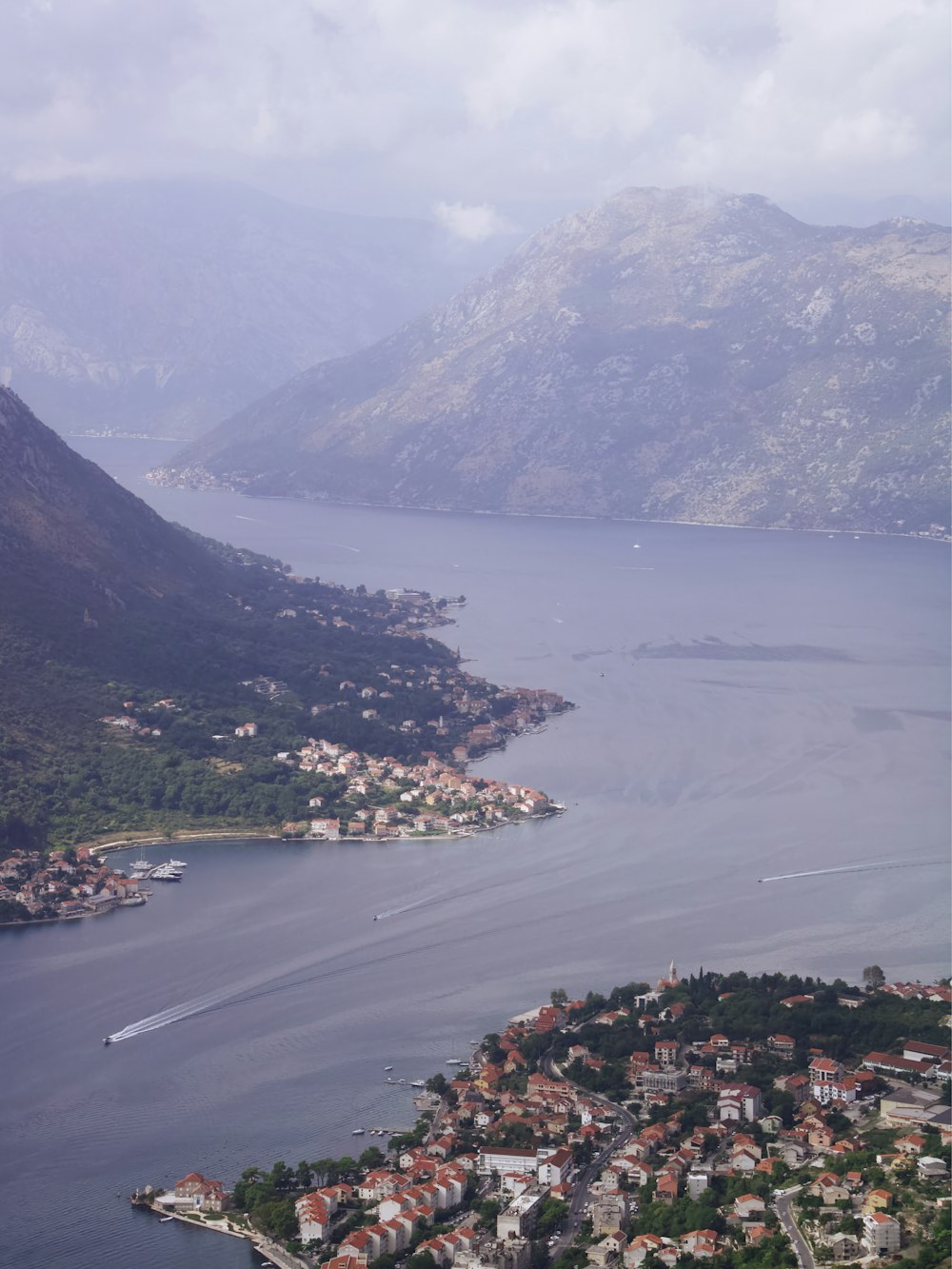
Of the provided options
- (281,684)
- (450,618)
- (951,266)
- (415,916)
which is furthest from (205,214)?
(415,916)

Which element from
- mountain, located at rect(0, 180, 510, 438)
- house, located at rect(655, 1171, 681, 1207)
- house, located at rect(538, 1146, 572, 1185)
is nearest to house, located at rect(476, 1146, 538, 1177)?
house, located at rect(538, 1146, 572, 1185)

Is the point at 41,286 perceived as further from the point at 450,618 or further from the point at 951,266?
the point at 450,618

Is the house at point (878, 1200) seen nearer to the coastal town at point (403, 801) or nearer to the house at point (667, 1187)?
the house at point (667, 1187)

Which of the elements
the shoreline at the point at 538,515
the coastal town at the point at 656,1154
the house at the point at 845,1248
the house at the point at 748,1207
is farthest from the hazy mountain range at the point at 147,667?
the shoreline at the point at 538,515

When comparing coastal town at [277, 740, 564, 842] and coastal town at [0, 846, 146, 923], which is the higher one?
coastal town at [277, 740, 564, 842]

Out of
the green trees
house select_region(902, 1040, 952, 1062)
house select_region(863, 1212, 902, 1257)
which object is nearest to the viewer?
house select_region(863, 1212, 902, 1257)

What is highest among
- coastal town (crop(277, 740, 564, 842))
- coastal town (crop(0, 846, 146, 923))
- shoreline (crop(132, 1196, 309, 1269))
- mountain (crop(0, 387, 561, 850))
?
mountain (crop(0, 387, 561, 850))

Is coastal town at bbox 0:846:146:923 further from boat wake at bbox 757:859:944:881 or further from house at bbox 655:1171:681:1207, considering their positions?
house at bbox 655:1171:681:1207
